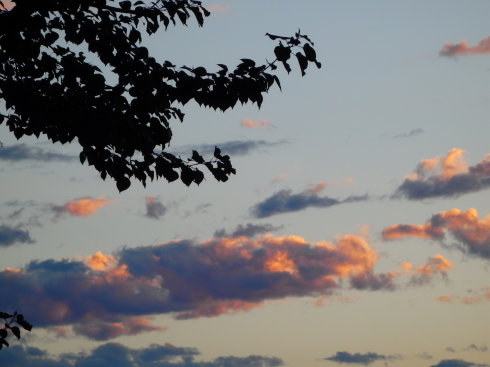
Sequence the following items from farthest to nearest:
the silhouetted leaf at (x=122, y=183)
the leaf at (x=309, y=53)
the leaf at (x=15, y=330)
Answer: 1. the leaf at (x=15, y=330)
2. the silhouetted leaf at (x=122, y=183)
3. the leaf at (x=309, y=53)

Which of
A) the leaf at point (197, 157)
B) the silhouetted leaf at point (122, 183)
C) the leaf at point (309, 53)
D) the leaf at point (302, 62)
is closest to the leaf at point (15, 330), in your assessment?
the silhouetted leaf at point (122, 183)

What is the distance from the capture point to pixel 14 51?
11.0 metres

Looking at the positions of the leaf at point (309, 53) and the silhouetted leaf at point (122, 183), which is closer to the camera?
the leaf at point (309, 53)

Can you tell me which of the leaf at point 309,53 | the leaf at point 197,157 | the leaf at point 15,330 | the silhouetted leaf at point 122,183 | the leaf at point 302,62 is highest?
the leaf at point 309,53

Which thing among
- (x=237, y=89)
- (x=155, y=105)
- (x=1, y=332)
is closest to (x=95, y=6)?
(x=155, y=105)

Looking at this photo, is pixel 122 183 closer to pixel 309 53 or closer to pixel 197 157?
pixel 197 157

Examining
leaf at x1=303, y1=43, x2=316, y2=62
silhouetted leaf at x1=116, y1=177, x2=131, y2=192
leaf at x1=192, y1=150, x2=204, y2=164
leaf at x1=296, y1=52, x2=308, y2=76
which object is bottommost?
silhouetted leaf at x1=116, y1=177, x2=131, y2=192

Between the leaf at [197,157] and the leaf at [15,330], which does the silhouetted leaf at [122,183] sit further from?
the leaf at [15,330]

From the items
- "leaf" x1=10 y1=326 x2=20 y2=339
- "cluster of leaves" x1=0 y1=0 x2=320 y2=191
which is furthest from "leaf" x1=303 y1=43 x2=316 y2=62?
"leaf" x1=10 y1=326 x2=20 y2=339

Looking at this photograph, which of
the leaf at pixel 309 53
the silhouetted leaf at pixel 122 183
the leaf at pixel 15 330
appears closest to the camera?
the leaf at pixel 309 53

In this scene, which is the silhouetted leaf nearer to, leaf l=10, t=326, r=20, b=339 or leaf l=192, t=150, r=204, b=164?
leaf l=192, t=150, r=204, b=164

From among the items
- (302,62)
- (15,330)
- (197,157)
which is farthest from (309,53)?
(15,330)

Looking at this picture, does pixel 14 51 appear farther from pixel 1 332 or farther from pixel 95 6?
pixel 1 332

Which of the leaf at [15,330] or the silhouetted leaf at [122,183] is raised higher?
the silhouetted leaf at [122,183]
